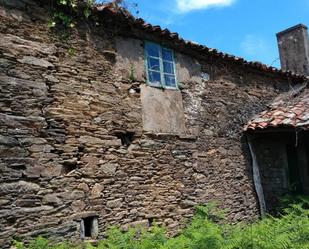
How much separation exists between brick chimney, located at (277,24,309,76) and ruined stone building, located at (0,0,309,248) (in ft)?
9.56

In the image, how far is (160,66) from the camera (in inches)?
295

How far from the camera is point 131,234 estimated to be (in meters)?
5.61

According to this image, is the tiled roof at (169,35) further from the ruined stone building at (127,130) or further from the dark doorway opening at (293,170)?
the dark doorway opening at (293,170)

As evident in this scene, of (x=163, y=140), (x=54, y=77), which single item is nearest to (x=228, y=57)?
(x=163, y=140)

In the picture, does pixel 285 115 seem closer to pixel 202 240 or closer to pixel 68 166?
pixel 202 240

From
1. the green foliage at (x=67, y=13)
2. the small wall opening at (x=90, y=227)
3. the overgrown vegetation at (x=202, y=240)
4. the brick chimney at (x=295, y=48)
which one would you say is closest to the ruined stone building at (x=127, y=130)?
the small wall opening at (x=90, y=227)

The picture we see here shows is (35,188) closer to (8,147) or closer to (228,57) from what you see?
(8,147)

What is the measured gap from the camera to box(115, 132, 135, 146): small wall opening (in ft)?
21.3

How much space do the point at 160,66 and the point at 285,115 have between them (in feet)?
10.9

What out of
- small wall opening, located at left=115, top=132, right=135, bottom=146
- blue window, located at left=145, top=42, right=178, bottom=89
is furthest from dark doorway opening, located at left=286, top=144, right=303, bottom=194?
small wall opening, located at left=115, top=132, right=135, bottom=146

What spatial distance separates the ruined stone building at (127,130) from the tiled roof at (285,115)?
0.15 ft

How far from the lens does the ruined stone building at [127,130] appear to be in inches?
209

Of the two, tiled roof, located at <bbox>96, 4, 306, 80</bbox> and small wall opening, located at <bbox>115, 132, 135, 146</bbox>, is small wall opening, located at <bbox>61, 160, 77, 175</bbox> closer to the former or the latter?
small wall opening, located at <bbox>115, 132, 135, 146</bbox>

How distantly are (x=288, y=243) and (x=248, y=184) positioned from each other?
10.6 feet
